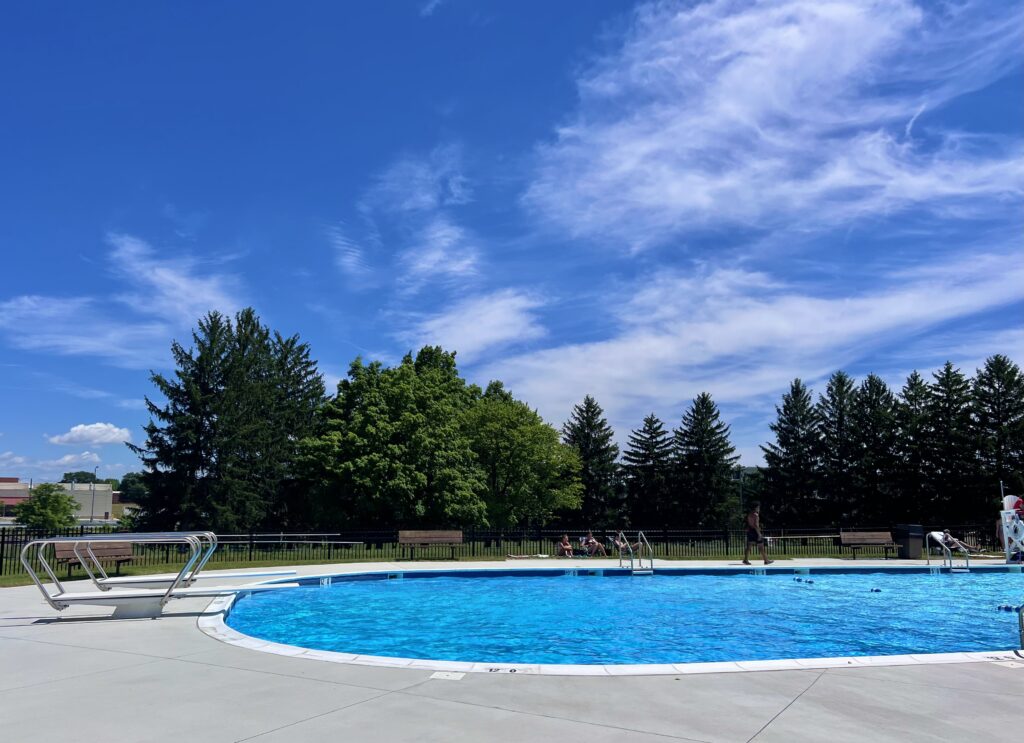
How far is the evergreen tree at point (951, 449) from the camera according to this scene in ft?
178

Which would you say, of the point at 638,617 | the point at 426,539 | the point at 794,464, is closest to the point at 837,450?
the point at 794,464

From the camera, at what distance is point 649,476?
245 ft

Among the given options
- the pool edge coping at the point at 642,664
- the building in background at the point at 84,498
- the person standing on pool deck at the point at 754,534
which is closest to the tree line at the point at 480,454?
the person standing on pool deck at the point at 754,534

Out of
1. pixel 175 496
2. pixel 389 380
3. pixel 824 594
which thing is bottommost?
pixel 824 594

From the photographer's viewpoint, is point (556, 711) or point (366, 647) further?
point (366, 647)

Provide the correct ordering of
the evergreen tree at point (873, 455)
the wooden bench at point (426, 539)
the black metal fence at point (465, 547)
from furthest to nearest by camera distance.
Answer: the evergreen tree at point (873, 455), the wooden bench at point (426, 539), the black metal fence at point (465, 547)

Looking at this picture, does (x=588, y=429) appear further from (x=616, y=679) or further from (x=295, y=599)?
(x=616, y=679)

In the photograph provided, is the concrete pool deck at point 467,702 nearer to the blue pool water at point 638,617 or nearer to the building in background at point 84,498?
the blue pool water at point 638,617

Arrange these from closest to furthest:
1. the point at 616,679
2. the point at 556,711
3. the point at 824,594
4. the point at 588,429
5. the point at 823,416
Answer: the point at 556,711 → the point at 616,679 → the point at 824,594 → the point at 823,416 → the point at 588,429

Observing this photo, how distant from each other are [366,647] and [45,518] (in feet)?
249

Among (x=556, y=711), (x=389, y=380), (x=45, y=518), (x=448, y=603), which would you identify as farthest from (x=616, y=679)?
(x=45, y=518)

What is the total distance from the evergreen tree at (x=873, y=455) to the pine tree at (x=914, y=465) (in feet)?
2.19

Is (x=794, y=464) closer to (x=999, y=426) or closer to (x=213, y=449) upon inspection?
(x=999, y=426)

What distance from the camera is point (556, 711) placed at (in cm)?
591
